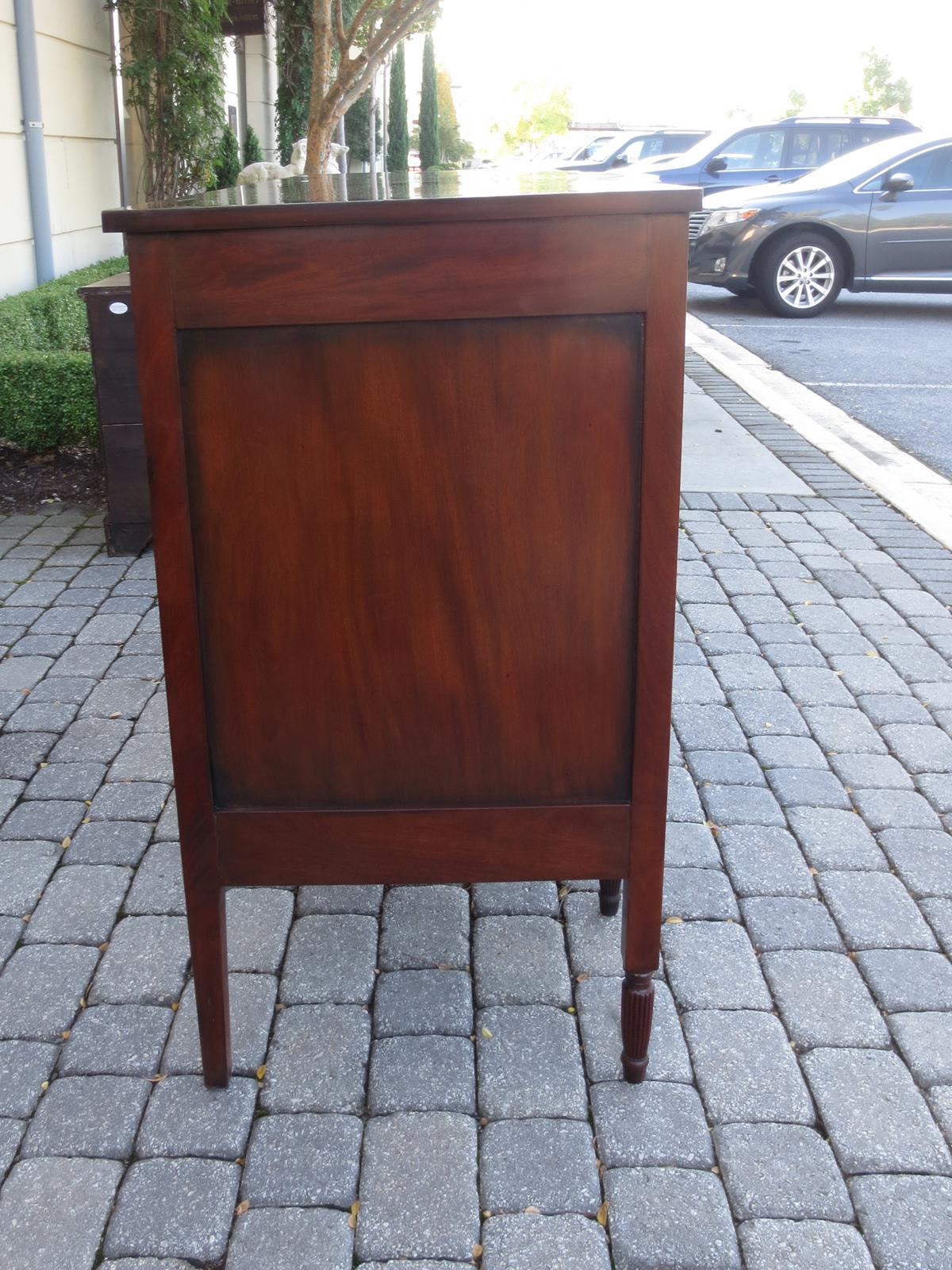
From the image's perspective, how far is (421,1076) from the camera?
86.6 inches

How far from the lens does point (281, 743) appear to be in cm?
198

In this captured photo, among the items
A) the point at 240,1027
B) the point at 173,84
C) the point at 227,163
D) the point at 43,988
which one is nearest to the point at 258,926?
the point at 240,1027

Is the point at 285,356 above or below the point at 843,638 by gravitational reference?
above

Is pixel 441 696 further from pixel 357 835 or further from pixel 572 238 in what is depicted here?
pixel 572 238

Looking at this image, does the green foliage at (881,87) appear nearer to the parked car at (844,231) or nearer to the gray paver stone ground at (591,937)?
the parked car at (844,231)

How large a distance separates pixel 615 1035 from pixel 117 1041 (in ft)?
3.06

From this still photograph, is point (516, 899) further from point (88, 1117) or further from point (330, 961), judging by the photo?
point (88, 1117)

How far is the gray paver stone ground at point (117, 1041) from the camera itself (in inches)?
87.4

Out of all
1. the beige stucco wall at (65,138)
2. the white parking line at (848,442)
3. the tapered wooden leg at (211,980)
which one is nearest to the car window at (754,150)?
the white parking line at (848,442)

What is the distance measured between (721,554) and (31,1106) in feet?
12.2

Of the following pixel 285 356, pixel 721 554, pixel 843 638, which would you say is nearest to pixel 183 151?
pixel 721 554

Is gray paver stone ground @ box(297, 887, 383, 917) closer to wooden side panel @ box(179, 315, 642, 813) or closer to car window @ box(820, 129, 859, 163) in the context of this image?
wooden side panel @ box(179, 315, 642, 813)

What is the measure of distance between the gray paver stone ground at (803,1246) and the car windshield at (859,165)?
11.6m

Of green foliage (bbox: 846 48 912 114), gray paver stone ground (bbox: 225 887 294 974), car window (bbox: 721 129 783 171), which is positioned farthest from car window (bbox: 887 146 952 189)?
green foliage (bbox: 846 48 912 114)
